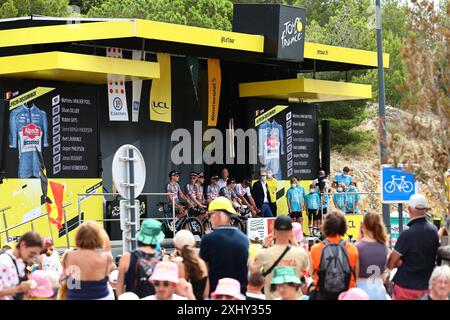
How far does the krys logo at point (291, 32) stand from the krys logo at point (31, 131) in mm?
6507

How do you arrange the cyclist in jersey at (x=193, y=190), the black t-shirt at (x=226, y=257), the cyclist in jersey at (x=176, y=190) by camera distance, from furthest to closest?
1. the cyclist in jersey at (x=193, y=190)
2. the cyclist in jersey at (x=176, y=190)
3. the black t-shirt at (x=226, y=257)

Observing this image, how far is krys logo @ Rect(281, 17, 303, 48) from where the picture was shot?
26.6 meters

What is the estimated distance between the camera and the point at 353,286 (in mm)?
10555

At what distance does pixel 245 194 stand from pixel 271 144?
2.18m

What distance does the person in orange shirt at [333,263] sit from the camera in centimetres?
1042

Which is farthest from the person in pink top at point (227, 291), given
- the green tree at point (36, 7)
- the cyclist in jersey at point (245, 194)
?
the green tree at point (36, 7)

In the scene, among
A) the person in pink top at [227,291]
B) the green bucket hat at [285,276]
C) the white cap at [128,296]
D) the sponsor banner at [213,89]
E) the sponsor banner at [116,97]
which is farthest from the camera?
the sponsor banner at [213,89]

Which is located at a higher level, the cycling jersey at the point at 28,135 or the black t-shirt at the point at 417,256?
the cycling jersey at the point at 28,135

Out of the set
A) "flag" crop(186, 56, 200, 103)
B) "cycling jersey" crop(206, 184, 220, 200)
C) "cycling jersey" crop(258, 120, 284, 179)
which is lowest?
"cycling jersey" crop(206, 184, 220, 200)

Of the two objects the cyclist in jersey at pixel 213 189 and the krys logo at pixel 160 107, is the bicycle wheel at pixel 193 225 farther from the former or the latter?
the krys logo at pixel 160 107

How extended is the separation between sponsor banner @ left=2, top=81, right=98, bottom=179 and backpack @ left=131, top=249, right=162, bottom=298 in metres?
12.9

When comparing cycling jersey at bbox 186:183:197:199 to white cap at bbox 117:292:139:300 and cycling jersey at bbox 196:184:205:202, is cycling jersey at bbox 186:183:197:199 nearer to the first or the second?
cycling jersey at bbox 196:184:205:202

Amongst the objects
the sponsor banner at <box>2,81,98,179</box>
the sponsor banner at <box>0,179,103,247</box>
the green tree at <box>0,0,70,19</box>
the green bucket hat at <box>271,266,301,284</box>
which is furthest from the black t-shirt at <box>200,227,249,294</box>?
the green tree at <box>0,0,70,19</box>
